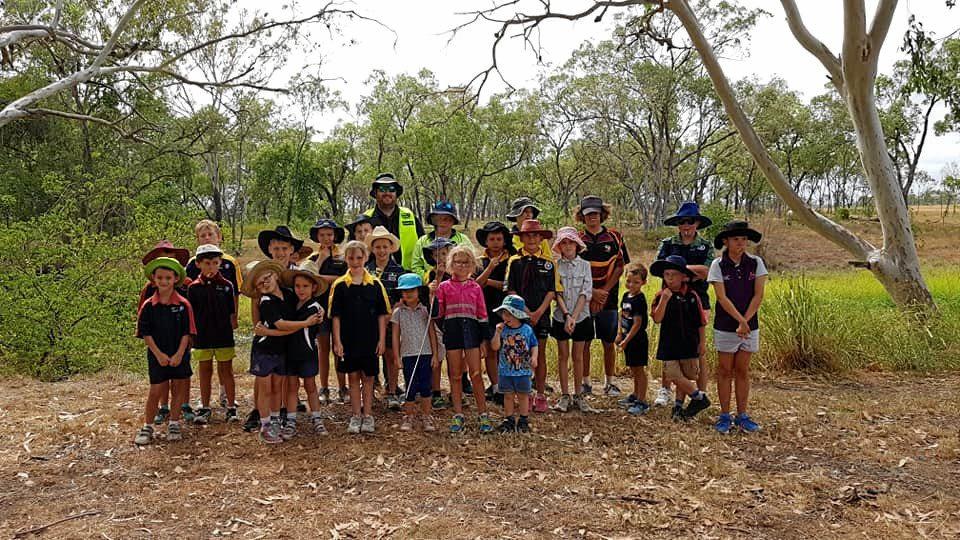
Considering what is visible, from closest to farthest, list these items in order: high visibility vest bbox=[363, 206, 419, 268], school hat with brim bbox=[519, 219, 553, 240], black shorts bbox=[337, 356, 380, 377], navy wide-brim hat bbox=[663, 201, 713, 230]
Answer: black shorts bbox=[337, 356, 380, 377], school hat with brim bbox=[519, 219, 553, 240], navy wide-brim hat bbox=[663, 201, 713, 230], high visibility vest bbox=[363, 206, 419, 268]

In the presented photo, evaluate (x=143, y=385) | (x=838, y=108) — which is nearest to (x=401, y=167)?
(x=838, y=108)

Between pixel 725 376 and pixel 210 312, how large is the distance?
174 inches

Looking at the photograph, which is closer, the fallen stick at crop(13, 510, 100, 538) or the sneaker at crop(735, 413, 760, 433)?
the fallen stick at crop(13, 510, 100, 538)

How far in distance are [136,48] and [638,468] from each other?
13.5m

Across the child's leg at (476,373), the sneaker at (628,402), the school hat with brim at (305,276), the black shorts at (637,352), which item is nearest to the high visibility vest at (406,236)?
the school hat with brim at (305,276)

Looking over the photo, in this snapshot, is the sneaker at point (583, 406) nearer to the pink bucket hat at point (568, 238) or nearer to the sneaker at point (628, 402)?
the sneaker at point (628, 402)

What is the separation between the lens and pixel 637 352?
5871 mm

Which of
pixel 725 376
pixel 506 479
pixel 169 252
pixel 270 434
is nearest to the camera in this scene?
pixel 506 479

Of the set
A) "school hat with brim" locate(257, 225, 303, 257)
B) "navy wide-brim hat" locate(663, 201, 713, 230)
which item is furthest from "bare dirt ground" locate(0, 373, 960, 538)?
"navy wide-brim hat" locate(663, 201, 713, 230)

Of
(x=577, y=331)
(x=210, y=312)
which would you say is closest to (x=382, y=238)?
(x=210, y=312)

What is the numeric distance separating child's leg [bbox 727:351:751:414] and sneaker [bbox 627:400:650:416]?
0.84m

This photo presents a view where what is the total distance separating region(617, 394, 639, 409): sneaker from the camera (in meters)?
5.99

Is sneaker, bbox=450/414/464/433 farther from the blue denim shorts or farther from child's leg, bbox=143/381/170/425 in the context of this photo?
child's leg, bbox=143/381/170/425

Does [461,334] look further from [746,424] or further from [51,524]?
[51,524]
